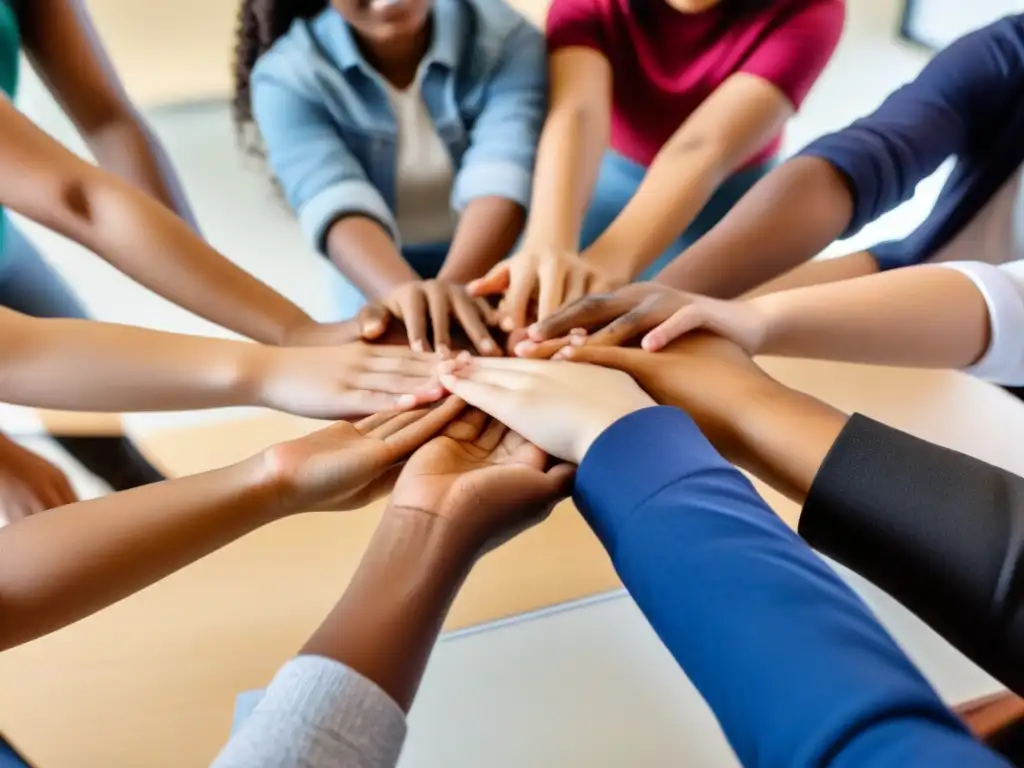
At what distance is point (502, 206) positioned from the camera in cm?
60

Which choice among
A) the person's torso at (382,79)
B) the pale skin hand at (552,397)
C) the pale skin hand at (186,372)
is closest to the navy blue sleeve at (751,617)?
the pale skin hand at (552,397)

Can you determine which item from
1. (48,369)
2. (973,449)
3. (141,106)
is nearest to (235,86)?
(141,106)

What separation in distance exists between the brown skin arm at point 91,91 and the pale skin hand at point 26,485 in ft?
0.71

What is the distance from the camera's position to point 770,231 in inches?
21.9

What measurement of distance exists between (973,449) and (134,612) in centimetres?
68

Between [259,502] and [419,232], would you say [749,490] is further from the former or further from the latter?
[419,232]

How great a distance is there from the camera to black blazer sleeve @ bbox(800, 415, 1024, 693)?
32 centimetres

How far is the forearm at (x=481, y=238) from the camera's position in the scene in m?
0.60

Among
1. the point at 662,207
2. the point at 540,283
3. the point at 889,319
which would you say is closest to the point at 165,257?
the point at 540,283

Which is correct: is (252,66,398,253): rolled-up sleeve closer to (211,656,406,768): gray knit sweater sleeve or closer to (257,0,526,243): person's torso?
(257,0,526,243): person's torso

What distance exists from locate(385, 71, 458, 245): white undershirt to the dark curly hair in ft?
0.28

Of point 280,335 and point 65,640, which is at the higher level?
point 280,335

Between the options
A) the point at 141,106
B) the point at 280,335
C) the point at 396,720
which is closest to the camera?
the point at 396,720

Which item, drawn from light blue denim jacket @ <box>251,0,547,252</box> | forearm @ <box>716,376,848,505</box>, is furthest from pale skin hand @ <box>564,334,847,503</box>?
light blue denim jacket @ <box>251,0,547,252</box>
